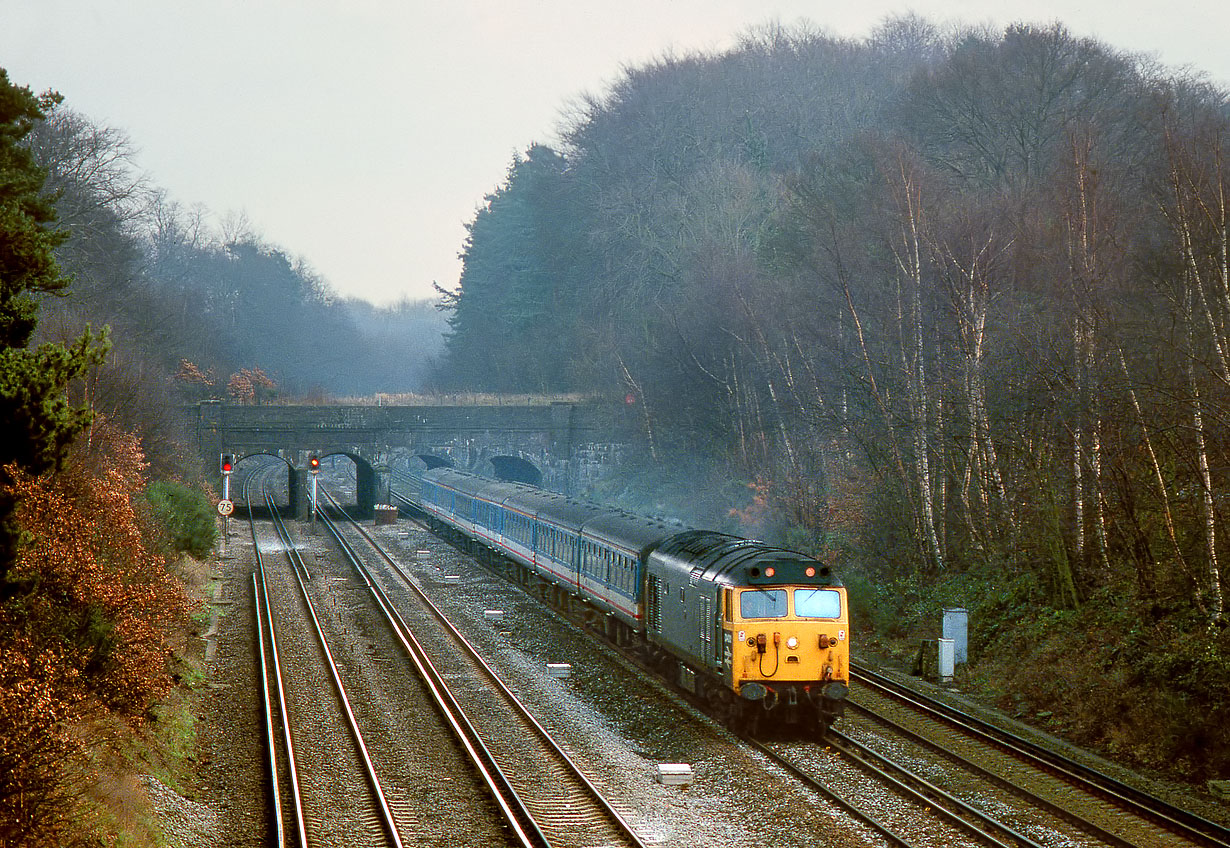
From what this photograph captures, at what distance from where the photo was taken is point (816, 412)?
3356 cm

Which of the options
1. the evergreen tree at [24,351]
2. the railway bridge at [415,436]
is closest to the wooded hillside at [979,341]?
the railway bridge at [415,436]

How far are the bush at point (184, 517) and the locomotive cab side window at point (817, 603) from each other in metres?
18.1

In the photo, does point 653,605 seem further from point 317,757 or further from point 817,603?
point 317,757

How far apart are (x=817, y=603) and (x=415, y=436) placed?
39.7 meters

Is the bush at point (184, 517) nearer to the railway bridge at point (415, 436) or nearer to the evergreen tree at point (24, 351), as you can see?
the evergreen tree at point (24, 351)

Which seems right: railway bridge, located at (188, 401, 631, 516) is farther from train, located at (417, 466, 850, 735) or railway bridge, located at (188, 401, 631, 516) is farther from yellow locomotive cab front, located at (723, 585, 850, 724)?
yellow locomotive cab front, located at (723, 585, 850, 724)

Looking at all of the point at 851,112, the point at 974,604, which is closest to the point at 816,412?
the point at 974,604

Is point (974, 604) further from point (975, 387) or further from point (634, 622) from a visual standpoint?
point (634, 622)

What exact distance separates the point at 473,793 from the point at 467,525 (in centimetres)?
2711

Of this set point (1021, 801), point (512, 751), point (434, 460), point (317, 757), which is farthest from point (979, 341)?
point (434, 460)

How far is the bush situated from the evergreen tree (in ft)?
44.9

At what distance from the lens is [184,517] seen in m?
31.3

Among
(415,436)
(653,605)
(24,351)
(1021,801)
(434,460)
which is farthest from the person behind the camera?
(434,460)

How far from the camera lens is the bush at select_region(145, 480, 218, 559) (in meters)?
28.8
